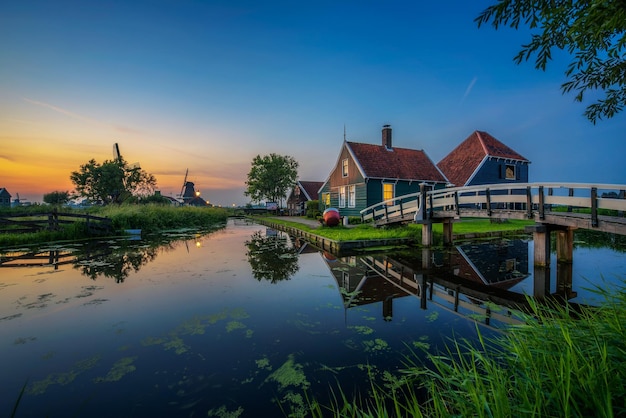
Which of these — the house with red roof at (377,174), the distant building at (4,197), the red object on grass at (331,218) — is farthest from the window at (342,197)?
the distant building at (4,197)

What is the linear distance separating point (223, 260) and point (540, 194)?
12.0 meters

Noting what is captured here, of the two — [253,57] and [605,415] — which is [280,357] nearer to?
[605,415]

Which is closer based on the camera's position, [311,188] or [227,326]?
[227,326]

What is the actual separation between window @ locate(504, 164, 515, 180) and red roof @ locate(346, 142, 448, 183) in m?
6.77

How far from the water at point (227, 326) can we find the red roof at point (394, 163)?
1256 cm

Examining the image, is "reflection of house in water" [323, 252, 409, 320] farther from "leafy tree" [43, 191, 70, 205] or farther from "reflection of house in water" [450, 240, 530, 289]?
"leafy tree" [43, 191, 70, 205]

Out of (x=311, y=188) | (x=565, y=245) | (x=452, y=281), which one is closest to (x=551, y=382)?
(x=452, y=281)

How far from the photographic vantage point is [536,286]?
7250mm

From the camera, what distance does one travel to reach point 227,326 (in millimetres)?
5164

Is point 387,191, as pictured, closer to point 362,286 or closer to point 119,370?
point 362,286

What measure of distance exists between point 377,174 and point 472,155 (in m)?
10.8

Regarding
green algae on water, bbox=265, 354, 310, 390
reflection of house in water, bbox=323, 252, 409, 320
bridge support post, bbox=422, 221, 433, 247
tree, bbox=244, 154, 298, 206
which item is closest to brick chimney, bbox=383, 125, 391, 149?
bridge support post, bbox=422, 221, 433, 247

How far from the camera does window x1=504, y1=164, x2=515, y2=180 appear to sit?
82.3ft

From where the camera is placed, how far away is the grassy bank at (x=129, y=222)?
1456cm
